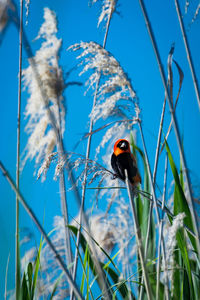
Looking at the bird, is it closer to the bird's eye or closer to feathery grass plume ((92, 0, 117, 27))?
the bird's eye

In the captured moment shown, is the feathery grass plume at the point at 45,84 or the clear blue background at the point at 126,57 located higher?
the clear blue background at the point at 126,57

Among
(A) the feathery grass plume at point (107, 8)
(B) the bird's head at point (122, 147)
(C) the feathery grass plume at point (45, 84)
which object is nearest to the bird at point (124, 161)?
(B) the bird's head at point (122, 147)

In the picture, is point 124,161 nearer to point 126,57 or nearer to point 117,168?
point 117,168

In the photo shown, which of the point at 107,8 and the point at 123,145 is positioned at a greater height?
the point at 107,8

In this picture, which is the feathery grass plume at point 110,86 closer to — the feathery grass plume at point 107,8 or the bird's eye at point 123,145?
the bird's eye at point 123,145

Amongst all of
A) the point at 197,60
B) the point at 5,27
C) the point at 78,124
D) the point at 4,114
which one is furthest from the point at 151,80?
the point at 5,27

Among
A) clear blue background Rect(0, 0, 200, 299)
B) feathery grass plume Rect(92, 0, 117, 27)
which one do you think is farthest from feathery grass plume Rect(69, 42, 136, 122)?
clear blue background Rect(0, 0, 200, 299)

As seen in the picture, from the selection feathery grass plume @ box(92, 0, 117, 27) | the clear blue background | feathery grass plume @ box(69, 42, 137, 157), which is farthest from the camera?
the clear blue background

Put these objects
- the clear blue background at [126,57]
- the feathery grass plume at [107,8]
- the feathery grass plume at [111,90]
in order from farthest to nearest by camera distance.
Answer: the clear blue background at [126,57] < the feathery grass plume at [107,8] < the feathery grass plume at [111,90]

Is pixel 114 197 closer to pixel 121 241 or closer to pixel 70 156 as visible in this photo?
pixel 121 241

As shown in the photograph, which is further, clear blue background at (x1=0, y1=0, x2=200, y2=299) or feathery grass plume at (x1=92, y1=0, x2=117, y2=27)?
clear blue background at (x1=0, y1=0, x2=200, y2=299)

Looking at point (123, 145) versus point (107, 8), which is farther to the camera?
point (107, 8)

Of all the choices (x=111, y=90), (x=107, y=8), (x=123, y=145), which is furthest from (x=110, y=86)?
(x=107, y=8)

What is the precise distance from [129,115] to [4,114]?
2117mm
